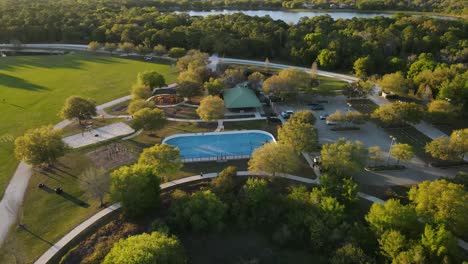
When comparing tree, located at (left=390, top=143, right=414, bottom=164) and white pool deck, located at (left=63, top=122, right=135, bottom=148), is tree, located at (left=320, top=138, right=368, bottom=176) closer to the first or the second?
tree, located at (left=390, top=143, right=414, bottom=164)

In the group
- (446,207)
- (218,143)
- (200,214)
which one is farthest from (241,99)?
(446,207)

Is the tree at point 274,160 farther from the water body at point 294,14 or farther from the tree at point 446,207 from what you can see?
the water body at point 294,14

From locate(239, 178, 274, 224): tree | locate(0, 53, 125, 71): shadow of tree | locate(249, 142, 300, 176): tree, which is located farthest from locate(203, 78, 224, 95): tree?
Result: locate(0, 53, 125, 71): shadow of tree

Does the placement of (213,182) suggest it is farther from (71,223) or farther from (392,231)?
(392,231)

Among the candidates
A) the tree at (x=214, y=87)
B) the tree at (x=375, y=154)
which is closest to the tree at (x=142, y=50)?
the tree at (x=214, y=87)

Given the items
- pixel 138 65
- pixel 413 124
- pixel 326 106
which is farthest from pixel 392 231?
pixel 138 65
